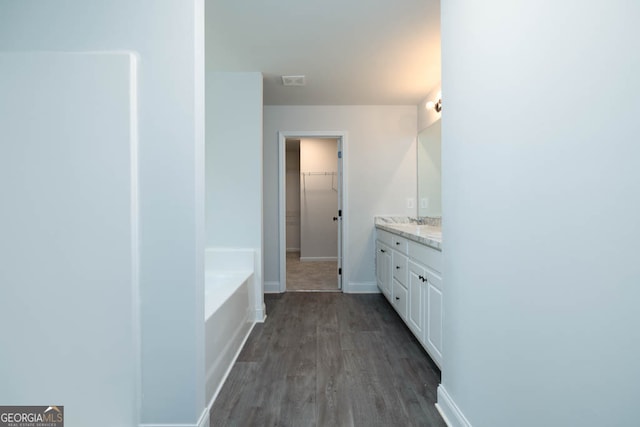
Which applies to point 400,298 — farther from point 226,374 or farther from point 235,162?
point 235,162

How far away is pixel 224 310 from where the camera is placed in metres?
1.95

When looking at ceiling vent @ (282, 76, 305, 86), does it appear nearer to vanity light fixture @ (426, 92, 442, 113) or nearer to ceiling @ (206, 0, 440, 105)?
ceiling @ (206, 0, 440, 105)

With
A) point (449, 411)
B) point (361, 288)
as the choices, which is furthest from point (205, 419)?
point (361, 288)

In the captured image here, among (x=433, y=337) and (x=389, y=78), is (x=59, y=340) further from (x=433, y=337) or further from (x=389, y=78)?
(x=389, y=78)

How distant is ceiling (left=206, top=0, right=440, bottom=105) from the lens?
197 cm

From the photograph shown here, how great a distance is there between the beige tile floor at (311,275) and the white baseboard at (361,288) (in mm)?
209

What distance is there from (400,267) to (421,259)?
0.59 metres

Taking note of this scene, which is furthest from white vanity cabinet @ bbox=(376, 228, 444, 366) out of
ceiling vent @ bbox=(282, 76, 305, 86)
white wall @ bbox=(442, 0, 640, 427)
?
ceiling vent @ bbox=(282, 76, 305, 86)

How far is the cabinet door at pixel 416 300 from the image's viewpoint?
6.93ft

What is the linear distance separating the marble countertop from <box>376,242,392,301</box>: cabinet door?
0.77 feet

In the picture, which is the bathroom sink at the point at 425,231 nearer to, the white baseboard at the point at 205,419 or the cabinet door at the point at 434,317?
the cabinet door at the point at 434,317

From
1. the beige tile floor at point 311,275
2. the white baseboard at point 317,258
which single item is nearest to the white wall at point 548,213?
the beige tile floor at point 311,275

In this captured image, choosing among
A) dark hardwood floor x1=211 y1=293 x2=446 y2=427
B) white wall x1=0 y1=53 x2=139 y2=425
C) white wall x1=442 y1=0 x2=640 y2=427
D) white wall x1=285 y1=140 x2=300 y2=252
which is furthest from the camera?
white wall x1=285 y1=140 x2=300 y2=252

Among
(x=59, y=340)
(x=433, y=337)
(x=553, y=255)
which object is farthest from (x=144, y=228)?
(x=433, y=337)
